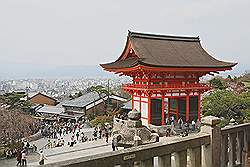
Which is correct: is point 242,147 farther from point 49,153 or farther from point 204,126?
point 49,153

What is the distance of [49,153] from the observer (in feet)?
61.2

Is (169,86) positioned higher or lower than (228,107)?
higher

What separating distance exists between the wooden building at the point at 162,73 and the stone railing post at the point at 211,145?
14465 mm

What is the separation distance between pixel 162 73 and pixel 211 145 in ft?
54.4

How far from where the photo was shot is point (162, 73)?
827 inches

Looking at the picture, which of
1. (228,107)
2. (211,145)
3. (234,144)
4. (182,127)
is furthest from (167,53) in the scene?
(211,145)

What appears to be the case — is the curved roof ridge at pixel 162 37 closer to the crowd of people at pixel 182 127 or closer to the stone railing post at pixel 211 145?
the crowd of people at pixel 182 127

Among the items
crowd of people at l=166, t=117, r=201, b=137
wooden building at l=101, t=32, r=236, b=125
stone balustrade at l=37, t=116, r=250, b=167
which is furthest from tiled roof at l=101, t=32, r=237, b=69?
stone balustrade at l=37, t=116, r=250, b=167

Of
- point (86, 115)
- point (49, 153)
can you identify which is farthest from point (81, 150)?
point (86, 115)

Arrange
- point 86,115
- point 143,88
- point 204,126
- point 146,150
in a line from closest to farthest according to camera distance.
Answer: point 146,150 → point 204,126 → point 143,88 → point 86,115

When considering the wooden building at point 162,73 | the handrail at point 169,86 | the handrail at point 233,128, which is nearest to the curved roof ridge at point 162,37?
the wooden building at point 162,73

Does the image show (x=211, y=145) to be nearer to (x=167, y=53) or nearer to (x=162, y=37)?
(x=167, y=53)

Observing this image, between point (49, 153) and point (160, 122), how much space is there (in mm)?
8545

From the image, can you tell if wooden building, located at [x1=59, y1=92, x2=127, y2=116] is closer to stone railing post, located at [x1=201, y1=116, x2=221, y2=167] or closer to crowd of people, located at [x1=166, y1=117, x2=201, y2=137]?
crowd of people, located at [x1=166, y1=117, x2=201, y2=137]
